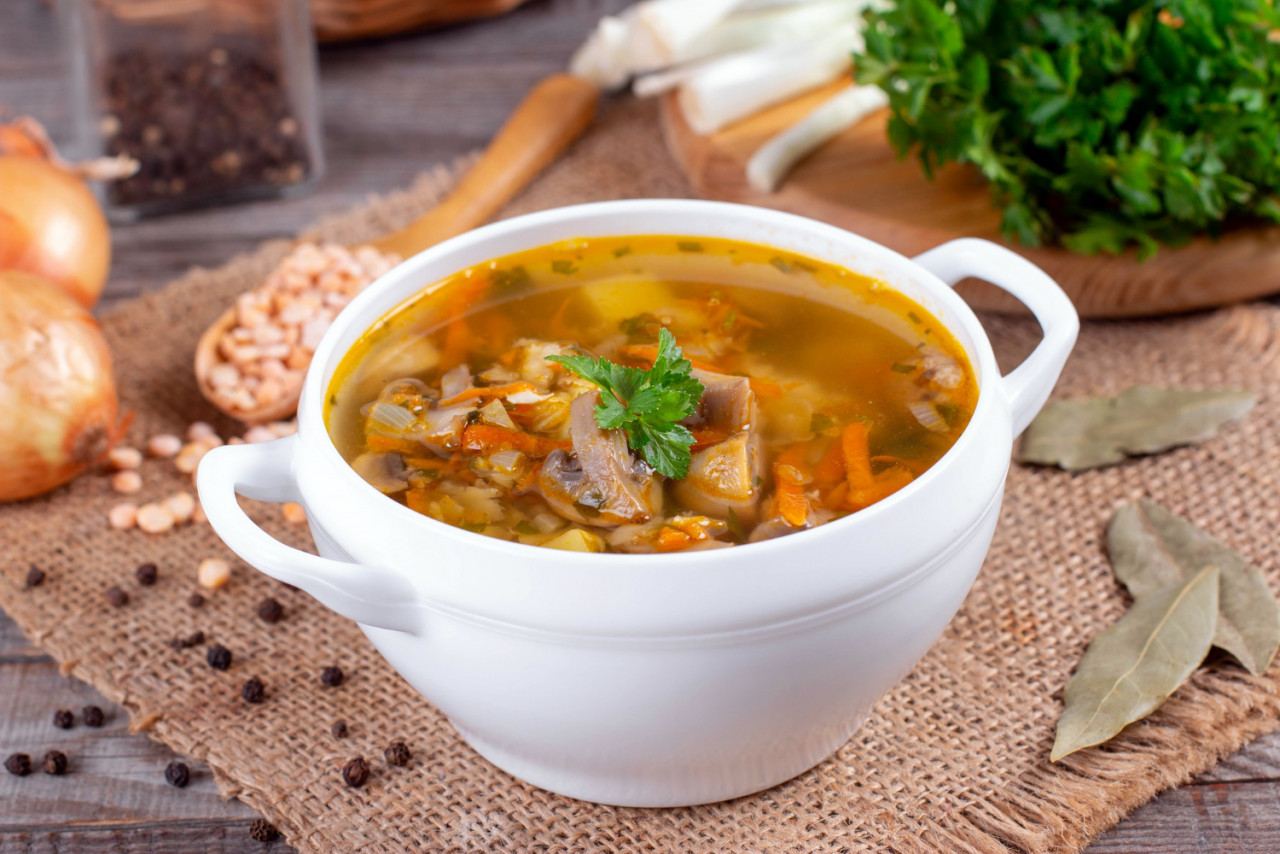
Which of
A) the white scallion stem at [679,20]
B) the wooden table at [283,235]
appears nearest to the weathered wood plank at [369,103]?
the wooden table at [283,235]

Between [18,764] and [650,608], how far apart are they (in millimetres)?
1273

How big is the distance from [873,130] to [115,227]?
7.56ft

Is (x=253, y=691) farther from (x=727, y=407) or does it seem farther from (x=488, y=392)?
(x=727, y=407)

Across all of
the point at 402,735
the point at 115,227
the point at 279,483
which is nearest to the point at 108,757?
the point at 402,735

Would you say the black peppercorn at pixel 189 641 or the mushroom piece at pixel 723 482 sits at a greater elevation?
the mushroom piece at pixel 723 482

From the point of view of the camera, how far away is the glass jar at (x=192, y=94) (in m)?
3.80

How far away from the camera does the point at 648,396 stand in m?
1.83

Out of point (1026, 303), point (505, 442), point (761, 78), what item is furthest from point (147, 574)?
point (761, 78)

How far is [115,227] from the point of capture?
12.6 ft

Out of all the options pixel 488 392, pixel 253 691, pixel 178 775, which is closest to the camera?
pixel 488 392

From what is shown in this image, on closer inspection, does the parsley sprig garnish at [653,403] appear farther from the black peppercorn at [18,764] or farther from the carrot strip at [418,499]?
the black peppercorn at [18,764]

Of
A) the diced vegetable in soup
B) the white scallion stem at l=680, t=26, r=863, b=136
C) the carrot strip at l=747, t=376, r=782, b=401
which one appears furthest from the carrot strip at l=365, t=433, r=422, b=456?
the white scallion stem at l=680, t=26, r=863, b=136

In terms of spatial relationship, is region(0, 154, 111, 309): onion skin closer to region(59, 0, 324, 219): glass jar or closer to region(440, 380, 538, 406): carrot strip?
region(59, 0, 324, 219): glass jar

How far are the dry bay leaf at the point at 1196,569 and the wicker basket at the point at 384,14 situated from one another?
3.37 m
